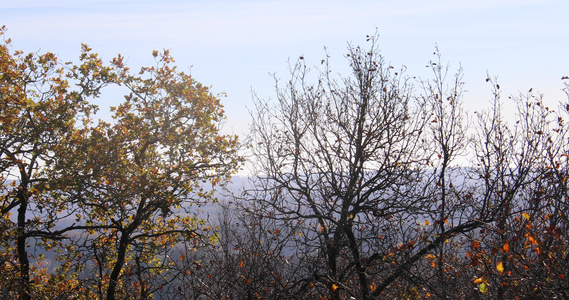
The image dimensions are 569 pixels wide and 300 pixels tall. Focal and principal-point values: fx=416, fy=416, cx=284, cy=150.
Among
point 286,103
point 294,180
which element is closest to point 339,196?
point 294,180

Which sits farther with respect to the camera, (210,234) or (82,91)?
(210,234)

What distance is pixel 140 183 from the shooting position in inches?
496

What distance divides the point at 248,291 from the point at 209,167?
23.7 feet

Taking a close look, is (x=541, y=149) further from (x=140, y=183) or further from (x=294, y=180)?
(x=140, y=183)

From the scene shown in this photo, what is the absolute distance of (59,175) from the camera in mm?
12156

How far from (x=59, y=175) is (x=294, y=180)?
6910 mm

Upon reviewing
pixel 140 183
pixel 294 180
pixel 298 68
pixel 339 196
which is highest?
pixel 298 68

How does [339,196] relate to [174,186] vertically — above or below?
below

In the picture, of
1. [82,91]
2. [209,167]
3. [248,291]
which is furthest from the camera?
[209,167]

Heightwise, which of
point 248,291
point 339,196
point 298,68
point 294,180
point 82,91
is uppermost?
point 82,91

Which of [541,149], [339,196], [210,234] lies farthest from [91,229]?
[541,149]

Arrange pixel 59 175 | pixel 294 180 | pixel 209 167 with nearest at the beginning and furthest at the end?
1. pixel 294 180
2. pixel 59 175
3. pixel 209 167

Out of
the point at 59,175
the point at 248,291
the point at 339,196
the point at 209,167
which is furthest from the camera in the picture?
the point at 209,167

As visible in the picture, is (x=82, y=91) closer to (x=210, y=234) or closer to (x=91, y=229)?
(x=91, y=229)
